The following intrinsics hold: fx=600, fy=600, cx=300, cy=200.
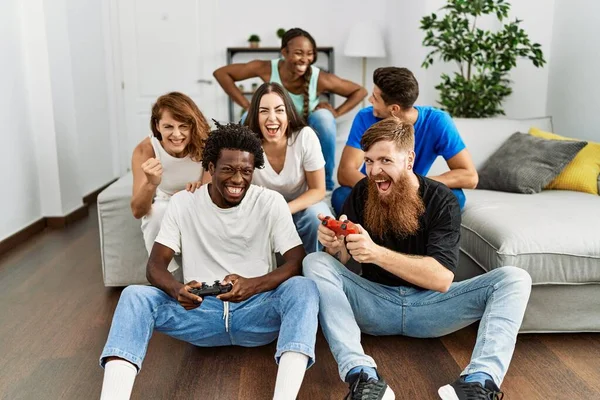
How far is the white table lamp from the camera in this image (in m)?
5.73

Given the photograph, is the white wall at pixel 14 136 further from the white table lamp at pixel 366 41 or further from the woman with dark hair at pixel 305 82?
the white table lamp at pixel 366 41

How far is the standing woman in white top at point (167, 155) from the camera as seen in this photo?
254cm

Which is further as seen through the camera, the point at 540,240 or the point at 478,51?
the point at 478,51

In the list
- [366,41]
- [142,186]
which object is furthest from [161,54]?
[142,186]

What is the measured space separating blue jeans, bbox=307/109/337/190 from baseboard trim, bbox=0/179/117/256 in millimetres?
2023

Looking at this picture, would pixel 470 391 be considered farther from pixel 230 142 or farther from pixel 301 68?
pixel 301 68

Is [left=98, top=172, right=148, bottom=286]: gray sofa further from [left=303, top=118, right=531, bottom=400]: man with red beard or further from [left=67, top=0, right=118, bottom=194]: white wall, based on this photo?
[left=67, top=0, right=118, bottom=194]: white wall

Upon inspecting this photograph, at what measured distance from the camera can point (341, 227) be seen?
197cm

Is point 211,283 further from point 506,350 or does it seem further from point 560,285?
point 560,285

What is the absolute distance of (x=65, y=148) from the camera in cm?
455

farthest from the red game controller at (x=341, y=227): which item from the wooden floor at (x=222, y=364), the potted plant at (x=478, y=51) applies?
the potted plant at (x=478, y=51)

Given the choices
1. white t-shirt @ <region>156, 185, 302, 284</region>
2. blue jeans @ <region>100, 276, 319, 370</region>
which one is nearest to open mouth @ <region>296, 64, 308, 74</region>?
white t-shirt @ <region>156, 185, 302, 284</region>

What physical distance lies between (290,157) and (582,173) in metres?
1.64

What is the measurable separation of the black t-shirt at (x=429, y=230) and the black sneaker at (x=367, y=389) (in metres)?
0.47
